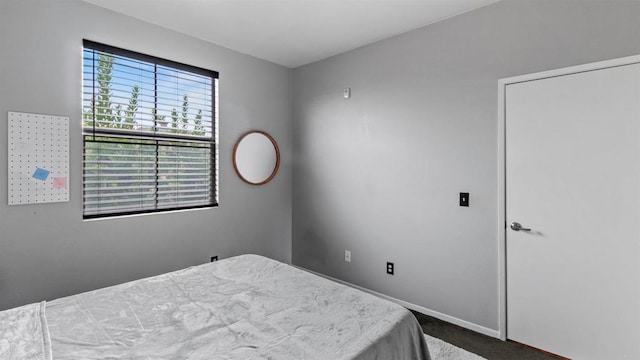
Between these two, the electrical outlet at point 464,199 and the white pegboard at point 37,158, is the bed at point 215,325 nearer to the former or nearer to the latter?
the white pegboard at point 37,158

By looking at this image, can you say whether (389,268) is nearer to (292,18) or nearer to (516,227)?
(516,227)

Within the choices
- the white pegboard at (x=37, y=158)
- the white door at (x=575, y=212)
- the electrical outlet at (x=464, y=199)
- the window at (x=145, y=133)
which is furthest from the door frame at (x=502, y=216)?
the white pegboard at (x=37, y=158)

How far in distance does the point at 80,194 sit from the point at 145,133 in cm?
70

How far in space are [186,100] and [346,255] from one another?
7.50ft

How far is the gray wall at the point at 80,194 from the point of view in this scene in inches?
82.6

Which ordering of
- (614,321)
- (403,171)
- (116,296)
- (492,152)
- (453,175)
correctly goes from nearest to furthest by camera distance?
(116,296) → (614,321) → (492,152) → (453,175) → (403,171)

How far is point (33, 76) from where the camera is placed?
2150mm

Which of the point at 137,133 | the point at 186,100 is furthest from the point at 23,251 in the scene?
the point at 186,100

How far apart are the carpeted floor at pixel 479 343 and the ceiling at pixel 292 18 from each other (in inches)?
101

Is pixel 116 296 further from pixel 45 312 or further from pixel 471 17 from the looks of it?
pixel 471 17

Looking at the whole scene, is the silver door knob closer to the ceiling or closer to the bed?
the bed

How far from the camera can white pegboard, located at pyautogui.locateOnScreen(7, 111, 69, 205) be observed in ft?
6.83

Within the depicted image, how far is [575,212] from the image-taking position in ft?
6.77

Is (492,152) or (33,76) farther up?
(33,76)
